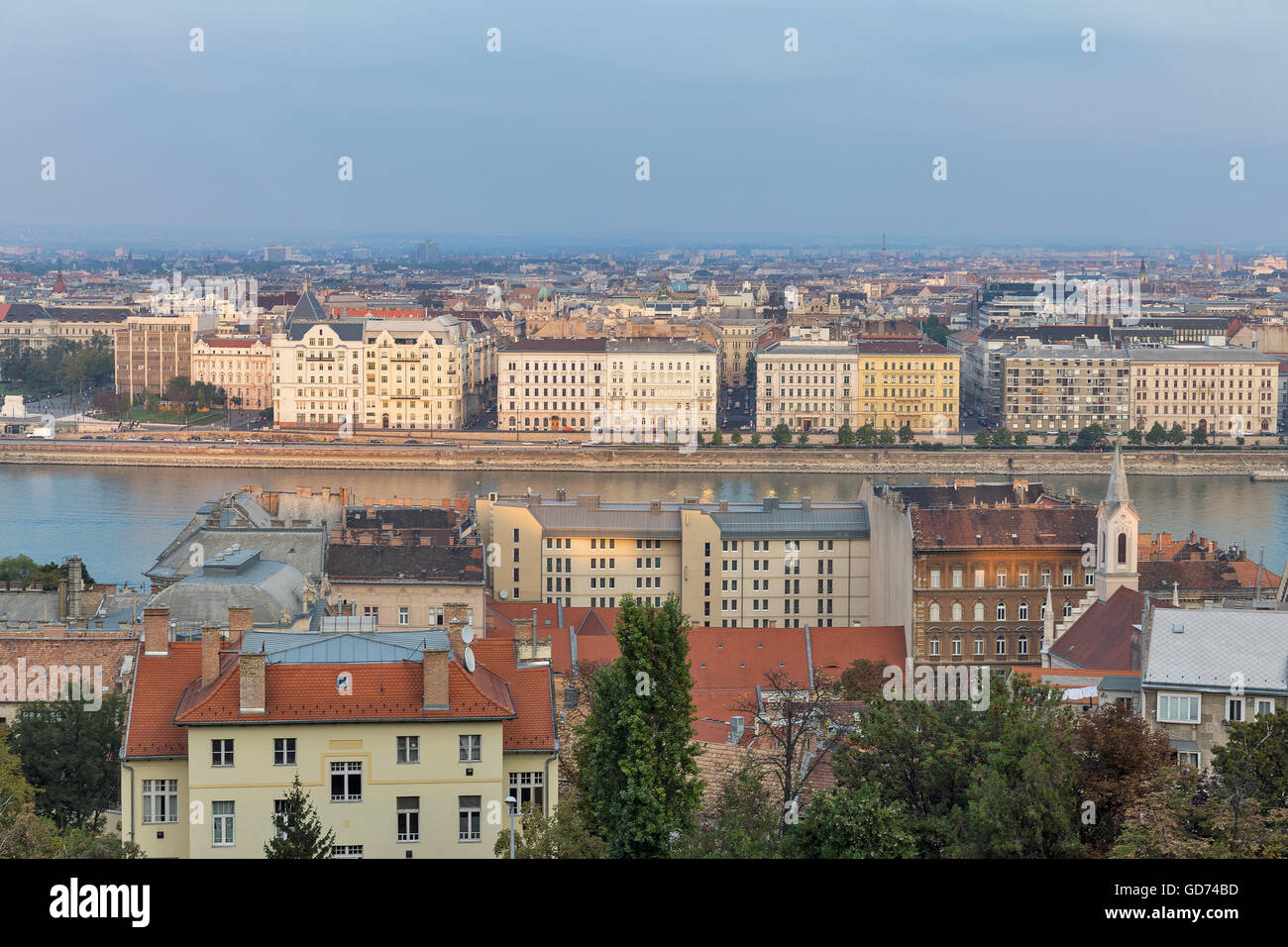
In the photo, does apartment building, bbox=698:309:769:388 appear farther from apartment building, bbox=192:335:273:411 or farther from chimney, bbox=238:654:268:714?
chimney, bbox=238:654:268:714

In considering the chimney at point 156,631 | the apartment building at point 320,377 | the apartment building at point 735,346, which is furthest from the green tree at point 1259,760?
the apartment building at point 735,346

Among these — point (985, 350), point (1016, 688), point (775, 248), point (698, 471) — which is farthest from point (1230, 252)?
point (1016, 688)

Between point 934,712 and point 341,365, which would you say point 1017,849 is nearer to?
point 934,712

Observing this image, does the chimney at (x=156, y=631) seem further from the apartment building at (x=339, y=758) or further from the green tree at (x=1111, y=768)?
the green tree at (x=1111, y=768)

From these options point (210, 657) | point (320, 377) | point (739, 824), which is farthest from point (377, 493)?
point (739, 824)

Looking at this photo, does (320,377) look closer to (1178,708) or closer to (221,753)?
(1178,708)
